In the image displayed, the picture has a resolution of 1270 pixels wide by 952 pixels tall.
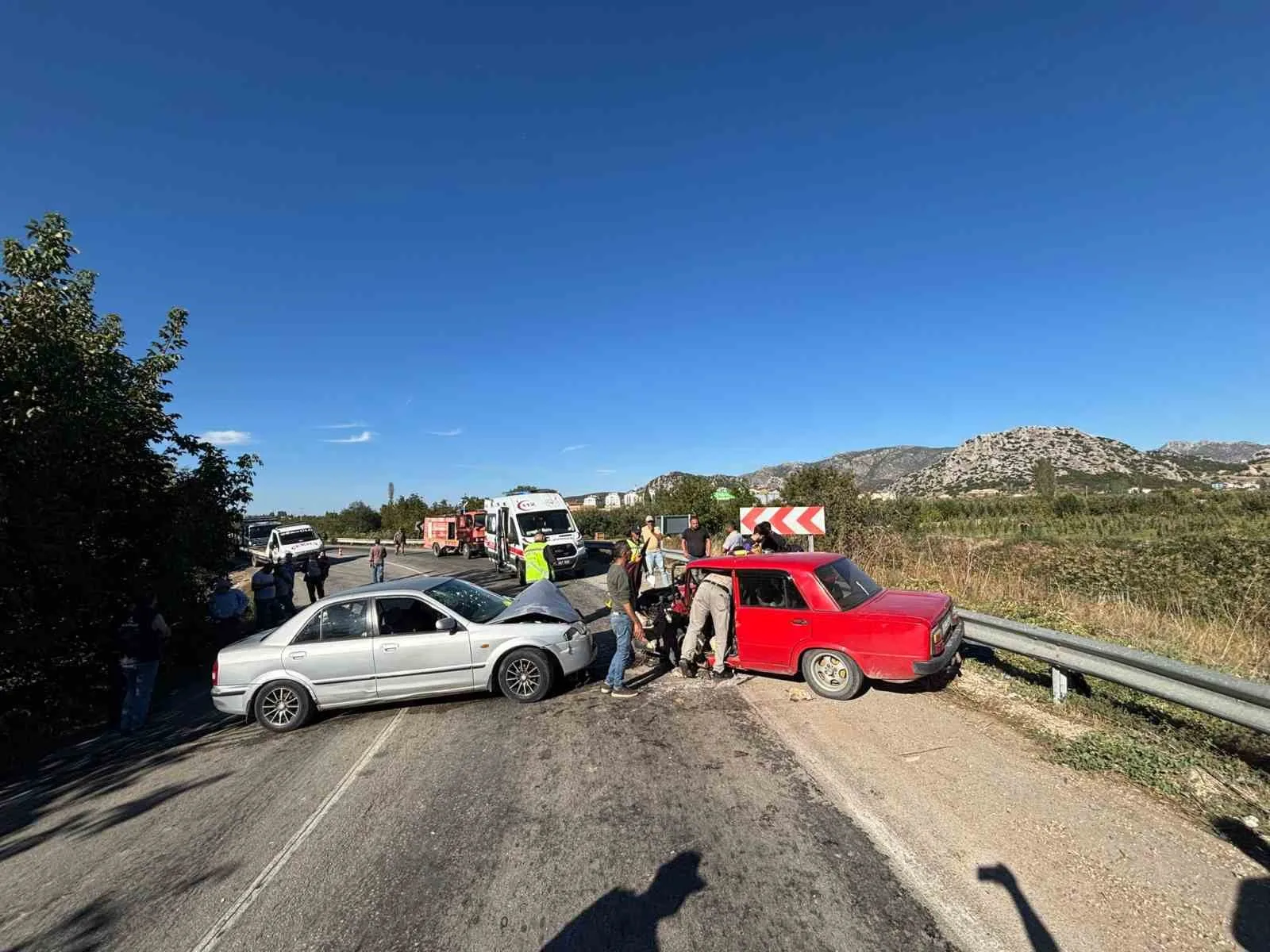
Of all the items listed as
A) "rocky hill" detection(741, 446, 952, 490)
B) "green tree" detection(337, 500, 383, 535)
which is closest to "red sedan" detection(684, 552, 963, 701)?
"green tree" detection(337, 500, 383, 535)

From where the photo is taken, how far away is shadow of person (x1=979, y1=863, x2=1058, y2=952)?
2.69 meters

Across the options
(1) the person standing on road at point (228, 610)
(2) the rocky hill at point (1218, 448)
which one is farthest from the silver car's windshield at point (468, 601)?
(2) the rocky hill at point (1218, 448)

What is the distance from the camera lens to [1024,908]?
9.61 ft

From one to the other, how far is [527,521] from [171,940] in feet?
49.7

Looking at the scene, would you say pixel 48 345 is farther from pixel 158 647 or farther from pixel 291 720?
pixel 291 720

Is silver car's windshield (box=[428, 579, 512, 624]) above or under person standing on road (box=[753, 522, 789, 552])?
under

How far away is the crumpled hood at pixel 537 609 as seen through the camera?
6.90 m

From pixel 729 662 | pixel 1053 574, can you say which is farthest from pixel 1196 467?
pixel 729 662

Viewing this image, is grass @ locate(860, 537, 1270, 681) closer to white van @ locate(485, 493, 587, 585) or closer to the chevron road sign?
the chevron road sign

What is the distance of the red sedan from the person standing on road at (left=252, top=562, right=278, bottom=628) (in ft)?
30.2

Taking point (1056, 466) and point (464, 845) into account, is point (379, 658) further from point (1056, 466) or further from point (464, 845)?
point (1056, 466)

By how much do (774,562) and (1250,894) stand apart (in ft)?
13.5

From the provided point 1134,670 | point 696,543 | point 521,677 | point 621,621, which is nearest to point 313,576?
point 696,543

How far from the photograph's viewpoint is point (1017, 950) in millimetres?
2654
